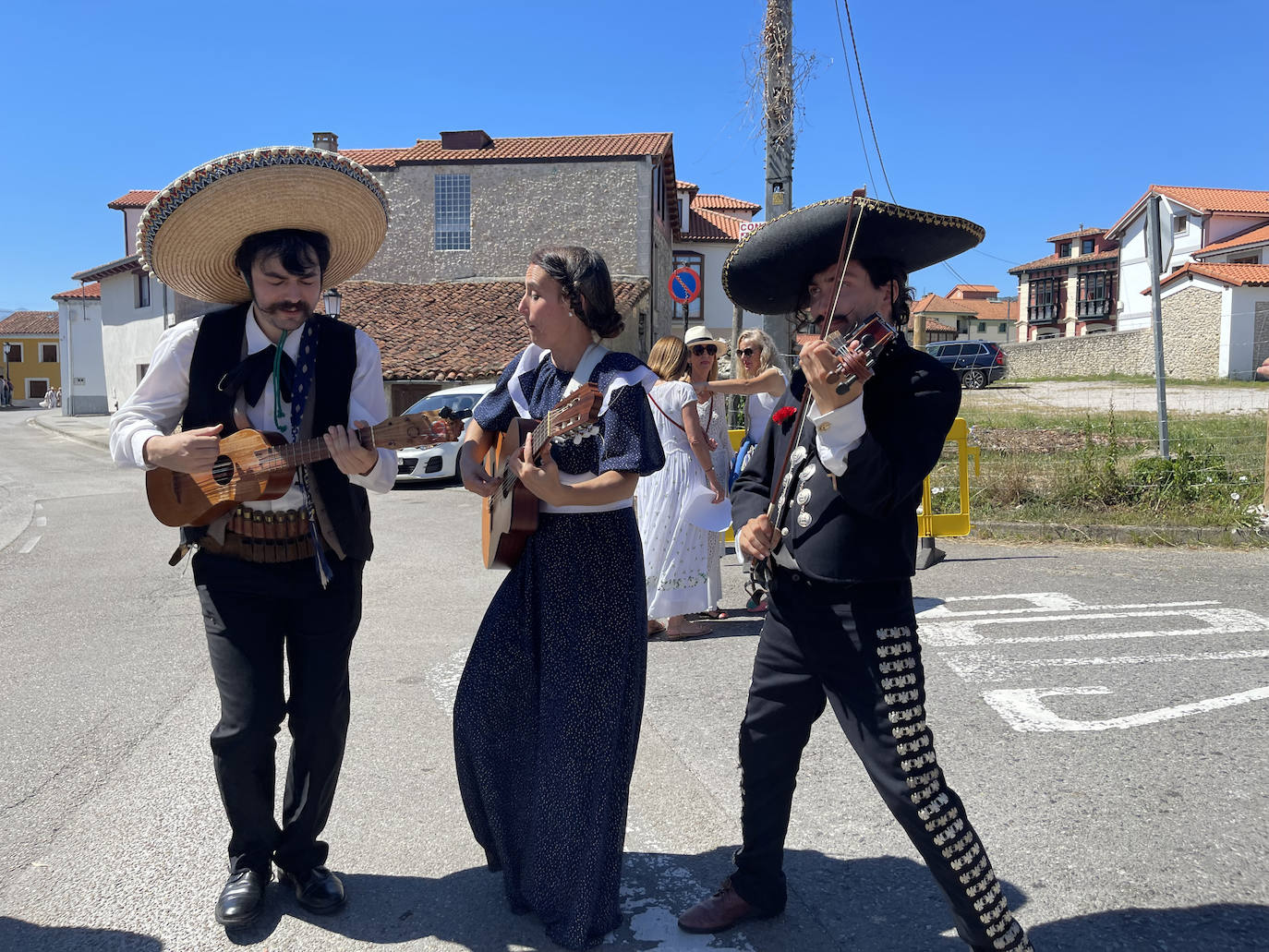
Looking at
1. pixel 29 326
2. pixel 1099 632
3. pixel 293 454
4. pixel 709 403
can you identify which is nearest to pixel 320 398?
pixel 293 454

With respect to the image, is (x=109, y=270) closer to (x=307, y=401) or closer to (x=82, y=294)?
(x=82, y=294)

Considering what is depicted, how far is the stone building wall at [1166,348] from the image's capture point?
35194mm

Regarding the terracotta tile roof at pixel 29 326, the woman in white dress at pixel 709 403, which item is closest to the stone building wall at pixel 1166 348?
the woman in white dress at pixel 709 403

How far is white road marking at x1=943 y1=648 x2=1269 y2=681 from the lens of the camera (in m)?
5.11

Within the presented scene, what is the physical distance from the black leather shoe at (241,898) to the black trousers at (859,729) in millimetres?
1377

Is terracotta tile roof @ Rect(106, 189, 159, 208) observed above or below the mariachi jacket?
above

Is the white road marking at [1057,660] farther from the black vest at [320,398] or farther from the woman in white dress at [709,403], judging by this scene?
the black vest at [320,398]

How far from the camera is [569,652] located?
2.67 m

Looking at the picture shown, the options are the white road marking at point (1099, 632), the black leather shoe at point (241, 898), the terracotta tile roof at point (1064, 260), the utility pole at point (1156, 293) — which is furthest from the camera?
the terracotta tile roof at point (1064, 260)

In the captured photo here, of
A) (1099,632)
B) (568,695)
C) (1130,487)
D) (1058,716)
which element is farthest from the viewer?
(1130,487)

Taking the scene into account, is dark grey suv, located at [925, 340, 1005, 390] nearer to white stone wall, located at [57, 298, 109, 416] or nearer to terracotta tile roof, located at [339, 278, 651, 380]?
terracotta tile roof, located at [339, 278, 651, 380]

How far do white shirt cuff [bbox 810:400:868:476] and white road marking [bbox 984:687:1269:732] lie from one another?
101 inches

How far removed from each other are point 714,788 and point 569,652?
4.39 ft

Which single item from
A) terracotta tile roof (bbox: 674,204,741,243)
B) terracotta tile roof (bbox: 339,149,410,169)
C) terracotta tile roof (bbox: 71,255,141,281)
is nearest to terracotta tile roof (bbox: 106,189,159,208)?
terracotta tile roof (bbox: 71,255,141,281)
